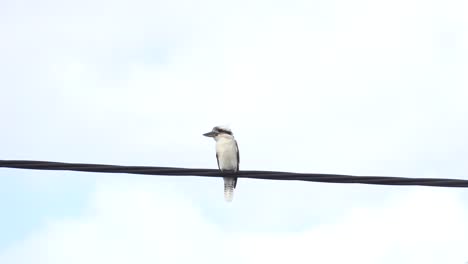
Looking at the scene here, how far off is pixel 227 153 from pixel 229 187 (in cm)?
47

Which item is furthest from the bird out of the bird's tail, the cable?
the cable

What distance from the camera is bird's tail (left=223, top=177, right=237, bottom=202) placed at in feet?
46.8

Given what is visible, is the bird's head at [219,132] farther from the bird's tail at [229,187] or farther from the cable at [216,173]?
the cable at [216,173]

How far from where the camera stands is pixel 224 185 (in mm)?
14430

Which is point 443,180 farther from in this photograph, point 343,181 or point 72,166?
point 72,166

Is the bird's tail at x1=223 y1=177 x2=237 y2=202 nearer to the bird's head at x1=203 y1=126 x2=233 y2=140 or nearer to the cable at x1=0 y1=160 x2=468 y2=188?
the bird's head at x1=203 y1=126 x2=233 y2=140

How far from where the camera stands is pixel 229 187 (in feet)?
47.1

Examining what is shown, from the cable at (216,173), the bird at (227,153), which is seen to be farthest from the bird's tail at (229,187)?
the cable at (216,173)

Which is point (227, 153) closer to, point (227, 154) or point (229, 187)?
point (227, 154)

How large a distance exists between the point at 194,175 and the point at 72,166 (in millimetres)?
1022

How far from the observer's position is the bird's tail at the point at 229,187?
14250mm

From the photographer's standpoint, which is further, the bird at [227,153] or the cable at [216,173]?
the bird at [227,153]

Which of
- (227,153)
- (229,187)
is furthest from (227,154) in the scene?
(229,187)

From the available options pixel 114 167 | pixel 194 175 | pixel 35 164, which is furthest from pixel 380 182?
pixel 35 164
